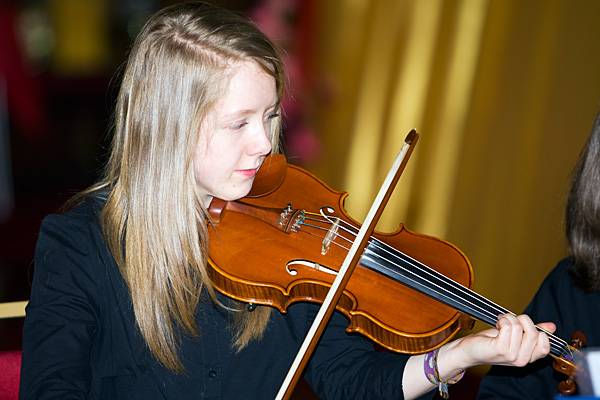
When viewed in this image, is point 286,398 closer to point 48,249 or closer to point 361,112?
point 48,249

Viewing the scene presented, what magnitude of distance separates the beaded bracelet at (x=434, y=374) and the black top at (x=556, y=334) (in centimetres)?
20

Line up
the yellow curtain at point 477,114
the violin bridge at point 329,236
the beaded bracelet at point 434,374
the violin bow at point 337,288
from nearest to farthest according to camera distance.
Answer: the violin bow at point 337,288, the beaded bracelet at point 434,374, the violin bridge at point 329,236, the yellow curtain at point 477,114

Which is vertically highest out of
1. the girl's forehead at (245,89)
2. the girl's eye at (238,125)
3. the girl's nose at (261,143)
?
the girl's forehead at (245,89)

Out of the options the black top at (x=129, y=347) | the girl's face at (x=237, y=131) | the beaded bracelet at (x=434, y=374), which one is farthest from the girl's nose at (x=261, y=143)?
the beaded bracelet at (x=434, y=374)

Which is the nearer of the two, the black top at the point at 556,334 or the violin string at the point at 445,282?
the violin string at the point at 445,282

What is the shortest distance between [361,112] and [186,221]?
265 cm

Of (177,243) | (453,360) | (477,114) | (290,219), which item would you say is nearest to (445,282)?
(453,360)

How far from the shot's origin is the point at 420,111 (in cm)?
367

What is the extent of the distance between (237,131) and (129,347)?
322mm

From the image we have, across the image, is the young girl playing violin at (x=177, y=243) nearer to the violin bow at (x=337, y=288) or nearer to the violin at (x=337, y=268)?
the violin at (x=337, y=268)

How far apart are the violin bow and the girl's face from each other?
17 centimetres

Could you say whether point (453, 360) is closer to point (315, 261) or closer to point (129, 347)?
point (315, 261)

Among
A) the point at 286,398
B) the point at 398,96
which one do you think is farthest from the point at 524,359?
the point at 398,96

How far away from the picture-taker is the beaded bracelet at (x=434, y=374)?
1.17 meters
